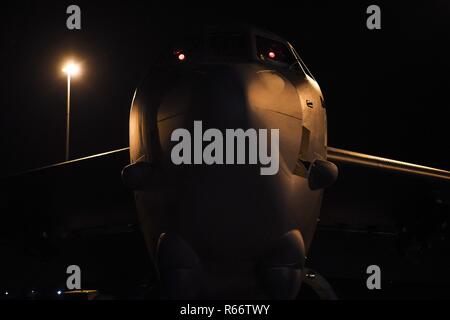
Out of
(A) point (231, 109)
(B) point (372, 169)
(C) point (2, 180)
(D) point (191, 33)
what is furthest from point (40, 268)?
(A) point (231, 109)

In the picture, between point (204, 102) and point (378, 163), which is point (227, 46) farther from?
point (378, 163)

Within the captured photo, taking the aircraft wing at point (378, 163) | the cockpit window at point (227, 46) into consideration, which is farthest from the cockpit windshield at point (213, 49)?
the aircraft wing at point (378, 163)

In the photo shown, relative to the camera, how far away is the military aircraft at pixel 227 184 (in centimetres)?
546

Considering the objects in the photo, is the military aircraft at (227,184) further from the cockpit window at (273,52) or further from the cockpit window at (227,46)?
the cockpit window at (273,52)

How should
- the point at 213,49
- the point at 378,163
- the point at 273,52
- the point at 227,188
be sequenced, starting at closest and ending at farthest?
the point at 227,188 < the point at 213,49 < the point at 273,52 < the point at 378,163

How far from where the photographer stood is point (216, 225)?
5.47m

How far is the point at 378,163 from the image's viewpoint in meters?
9.97

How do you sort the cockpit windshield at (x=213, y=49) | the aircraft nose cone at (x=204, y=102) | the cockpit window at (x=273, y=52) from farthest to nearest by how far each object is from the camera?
the cockpit window at (x=273, y=52), the cockpit windshield at (x=213, y=49), the aircraft nose cone at (x=204, y=102)

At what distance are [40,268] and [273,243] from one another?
960 cm

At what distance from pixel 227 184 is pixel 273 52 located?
1839mm

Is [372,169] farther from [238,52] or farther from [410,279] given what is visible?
[410,279]

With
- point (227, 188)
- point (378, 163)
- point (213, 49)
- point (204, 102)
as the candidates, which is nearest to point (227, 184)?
point (227, 188)

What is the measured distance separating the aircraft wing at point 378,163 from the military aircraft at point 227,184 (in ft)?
11.0

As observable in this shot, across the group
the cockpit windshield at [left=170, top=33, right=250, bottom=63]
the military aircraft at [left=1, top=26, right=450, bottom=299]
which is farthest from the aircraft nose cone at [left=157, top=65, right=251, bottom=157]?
the cockpit windshield at [left=170, top=33, right=250, bottom=63]
